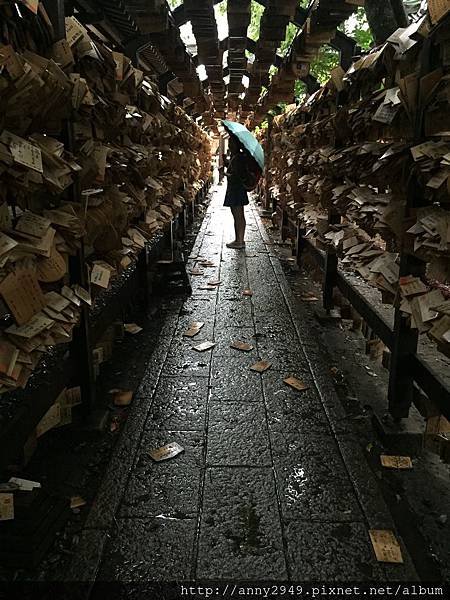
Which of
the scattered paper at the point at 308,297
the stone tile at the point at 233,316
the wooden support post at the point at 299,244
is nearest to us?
the stone tile at the point at 233,316

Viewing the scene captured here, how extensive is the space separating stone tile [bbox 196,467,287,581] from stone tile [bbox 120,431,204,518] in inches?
3.8

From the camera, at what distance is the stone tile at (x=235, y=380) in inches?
136

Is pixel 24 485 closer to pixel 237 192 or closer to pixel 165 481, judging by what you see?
pixel 165 481

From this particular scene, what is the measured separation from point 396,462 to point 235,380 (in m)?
1.40

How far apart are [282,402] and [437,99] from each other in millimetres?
2135

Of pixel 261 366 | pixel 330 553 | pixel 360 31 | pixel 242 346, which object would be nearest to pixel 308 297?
pixel 242 346

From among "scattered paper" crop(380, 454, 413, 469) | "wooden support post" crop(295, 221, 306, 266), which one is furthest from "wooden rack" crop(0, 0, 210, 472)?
"wooden support post" crop(295, 221, 306, 266)

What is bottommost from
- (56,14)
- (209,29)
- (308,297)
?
(308,297)

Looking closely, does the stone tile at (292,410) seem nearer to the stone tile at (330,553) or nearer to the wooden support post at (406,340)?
the wooden support post at (406,340)

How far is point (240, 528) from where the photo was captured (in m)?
2.20

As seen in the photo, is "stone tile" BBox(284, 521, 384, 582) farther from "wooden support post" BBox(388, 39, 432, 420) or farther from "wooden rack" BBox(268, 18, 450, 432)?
"wooden support post" BBox(388, 39, 432, 420)

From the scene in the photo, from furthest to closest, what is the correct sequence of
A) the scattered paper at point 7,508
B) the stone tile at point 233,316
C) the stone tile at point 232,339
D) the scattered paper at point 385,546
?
the stone tile at point 233,316
the stone tile at point 232,339
the scattered paper at point 385,546
the scattered paper at point 7,508

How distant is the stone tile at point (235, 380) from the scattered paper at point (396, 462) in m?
0.98

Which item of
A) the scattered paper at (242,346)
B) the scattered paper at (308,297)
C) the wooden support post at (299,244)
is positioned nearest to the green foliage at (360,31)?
the wooden support post at (299,244)
